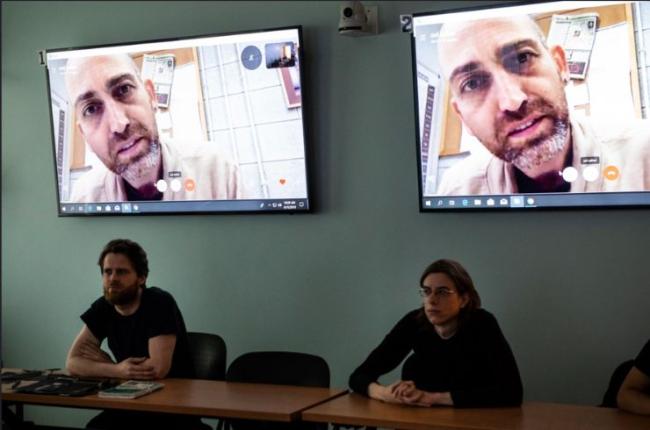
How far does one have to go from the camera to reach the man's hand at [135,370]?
148 inches

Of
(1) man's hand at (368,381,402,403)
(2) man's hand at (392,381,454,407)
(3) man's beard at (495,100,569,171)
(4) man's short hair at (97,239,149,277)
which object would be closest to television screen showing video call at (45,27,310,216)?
(4) man's short hair at (97,239,149,277)

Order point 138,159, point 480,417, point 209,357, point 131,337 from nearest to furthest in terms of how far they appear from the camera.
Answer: point 480,417, point 131,337, point 209,357, point 138,159

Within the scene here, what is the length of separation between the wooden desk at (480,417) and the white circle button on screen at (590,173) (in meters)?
1.16

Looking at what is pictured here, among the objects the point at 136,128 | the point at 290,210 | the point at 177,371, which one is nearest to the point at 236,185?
the point at 290,210

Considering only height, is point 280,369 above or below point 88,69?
below

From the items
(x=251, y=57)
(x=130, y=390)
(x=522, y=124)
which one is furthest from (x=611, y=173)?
(x=130, y=390)

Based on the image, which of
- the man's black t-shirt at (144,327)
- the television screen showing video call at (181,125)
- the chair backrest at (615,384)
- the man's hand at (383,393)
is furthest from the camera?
the television screen showing video call at (181,125)

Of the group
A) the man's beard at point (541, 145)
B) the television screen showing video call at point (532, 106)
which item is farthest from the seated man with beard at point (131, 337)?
the man's beard at point (541, 145)

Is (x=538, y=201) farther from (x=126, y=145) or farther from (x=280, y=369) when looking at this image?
(x=126, y=145)

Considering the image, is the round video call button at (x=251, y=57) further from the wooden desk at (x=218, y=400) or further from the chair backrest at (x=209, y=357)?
the wooden desk at (x=218, y=400)

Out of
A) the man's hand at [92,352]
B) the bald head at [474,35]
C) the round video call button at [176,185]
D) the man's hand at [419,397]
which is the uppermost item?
the bald head at [474,35]

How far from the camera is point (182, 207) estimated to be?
4809 millimetres

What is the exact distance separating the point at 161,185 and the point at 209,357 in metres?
1.19

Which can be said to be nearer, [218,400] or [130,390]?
[218,400]
